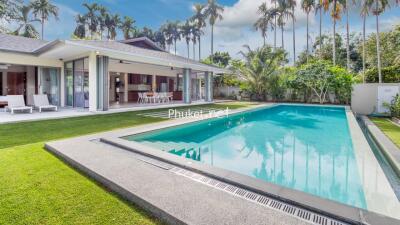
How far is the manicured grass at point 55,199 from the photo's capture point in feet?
8.38

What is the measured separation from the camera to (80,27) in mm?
38938

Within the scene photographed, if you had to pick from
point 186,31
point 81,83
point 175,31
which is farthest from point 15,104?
point 175,31

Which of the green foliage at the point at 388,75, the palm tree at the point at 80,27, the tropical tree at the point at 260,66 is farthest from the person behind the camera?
the palm tree at the point at 80,27

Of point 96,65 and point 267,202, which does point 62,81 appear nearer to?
point 96,65

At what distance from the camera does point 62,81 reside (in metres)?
14.8

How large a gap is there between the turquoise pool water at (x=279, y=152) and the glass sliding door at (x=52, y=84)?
10.5 metres

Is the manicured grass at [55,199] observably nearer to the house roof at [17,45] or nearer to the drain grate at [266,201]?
the drain grate at [266,201]

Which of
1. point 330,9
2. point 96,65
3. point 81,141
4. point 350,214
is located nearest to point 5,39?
point 96,65

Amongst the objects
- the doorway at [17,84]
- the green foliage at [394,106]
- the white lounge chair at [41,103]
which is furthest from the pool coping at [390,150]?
the doorway at [17,84]

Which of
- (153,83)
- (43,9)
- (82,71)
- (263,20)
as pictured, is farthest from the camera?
(263,20)

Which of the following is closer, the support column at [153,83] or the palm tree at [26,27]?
the support column at [153,83]

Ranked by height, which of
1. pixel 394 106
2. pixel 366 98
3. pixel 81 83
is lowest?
pixel 394 106

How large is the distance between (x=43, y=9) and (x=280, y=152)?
3882cm

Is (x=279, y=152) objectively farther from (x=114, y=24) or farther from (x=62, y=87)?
(x=114, y=24)
